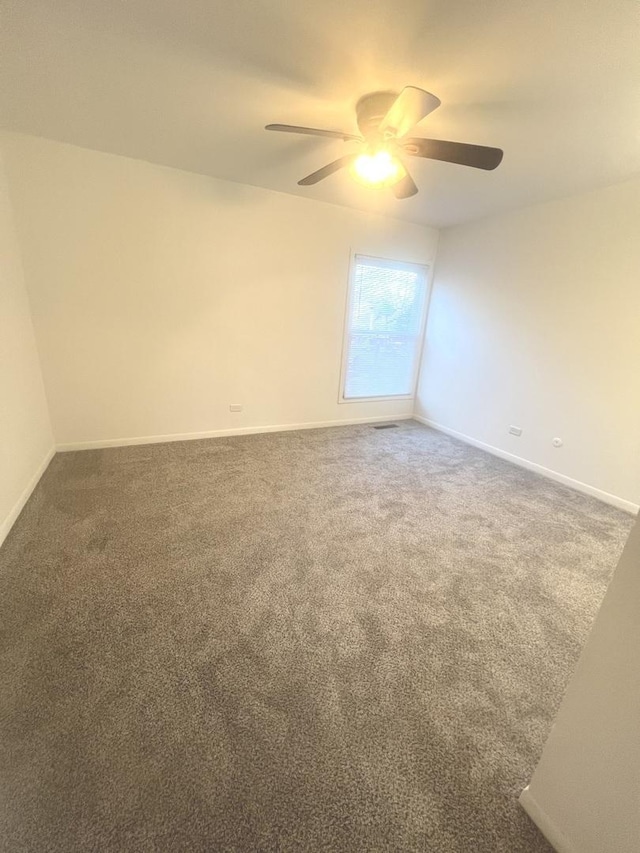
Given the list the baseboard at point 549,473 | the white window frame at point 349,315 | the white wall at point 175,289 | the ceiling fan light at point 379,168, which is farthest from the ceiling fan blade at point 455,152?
the baseboard at point 549,473

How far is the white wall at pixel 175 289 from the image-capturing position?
2.68m

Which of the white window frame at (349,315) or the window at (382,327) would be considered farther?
the window at (382,327)

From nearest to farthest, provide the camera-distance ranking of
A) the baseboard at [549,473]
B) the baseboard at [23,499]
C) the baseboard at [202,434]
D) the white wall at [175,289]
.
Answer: the baseboard at [23,499]
the white wall at [175,289]
the baseboard at [549,473]
the baseboard at [202,434]

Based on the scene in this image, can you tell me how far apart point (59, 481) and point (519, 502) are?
3695 mm

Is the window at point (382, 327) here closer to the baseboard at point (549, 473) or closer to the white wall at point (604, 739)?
the baseboard at point (549, 473)

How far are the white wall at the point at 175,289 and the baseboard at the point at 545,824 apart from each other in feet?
11.2

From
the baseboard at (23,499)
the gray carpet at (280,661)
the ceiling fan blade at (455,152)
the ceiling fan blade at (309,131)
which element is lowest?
the gray carpet at (280,661)

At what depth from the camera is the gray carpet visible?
0.96 metres

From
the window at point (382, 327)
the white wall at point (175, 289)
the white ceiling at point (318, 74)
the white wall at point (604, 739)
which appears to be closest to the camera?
the white wall at point (604, 739)

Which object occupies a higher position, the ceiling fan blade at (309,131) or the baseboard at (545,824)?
the ceiling fan blade at (309,131)

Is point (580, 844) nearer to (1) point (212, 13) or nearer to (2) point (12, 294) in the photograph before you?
(1) point (212, 13)

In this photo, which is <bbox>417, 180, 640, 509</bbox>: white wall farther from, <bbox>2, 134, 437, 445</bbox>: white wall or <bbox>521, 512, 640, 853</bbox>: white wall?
<bbox>521, 512, 640, 853</bbox>: white wall

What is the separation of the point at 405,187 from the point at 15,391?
3005 millimetres

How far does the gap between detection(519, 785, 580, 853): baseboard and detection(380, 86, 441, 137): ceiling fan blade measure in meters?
2.43
